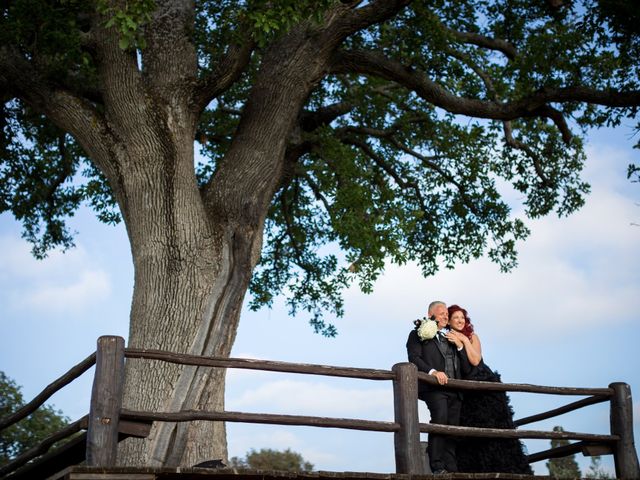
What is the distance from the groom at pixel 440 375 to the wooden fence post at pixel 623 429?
2352 mm

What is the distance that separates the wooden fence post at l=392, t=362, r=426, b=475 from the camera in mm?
9156

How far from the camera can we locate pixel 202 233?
1267cm

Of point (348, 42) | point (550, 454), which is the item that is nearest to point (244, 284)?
point (550, 454)

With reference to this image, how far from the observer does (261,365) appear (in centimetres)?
887

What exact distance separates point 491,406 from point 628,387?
2336mm

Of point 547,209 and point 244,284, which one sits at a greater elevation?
point 547,209

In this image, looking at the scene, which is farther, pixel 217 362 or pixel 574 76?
pixel 574 76

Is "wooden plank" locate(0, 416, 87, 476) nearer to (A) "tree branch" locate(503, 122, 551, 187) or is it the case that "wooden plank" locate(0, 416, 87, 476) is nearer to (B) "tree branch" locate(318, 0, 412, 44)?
(B) "tree branch" locate(318, 0, 412, 44)

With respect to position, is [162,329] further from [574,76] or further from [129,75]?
[574,76]

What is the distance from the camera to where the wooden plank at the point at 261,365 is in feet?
28.1

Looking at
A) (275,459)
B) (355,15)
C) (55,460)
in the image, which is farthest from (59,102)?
(275,459)

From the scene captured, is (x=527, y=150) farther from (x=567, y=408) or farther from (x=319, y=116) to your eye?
(x=567, y=408)

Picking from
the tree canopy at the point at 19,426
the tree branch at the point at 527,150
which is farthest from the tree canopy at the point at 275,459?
the tree branch at the point at 527,150

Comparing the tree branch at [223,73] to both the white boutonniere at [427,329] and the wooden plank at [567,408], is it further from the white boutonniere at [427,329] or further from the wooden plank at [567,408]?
the wooden plank at [567,408]
